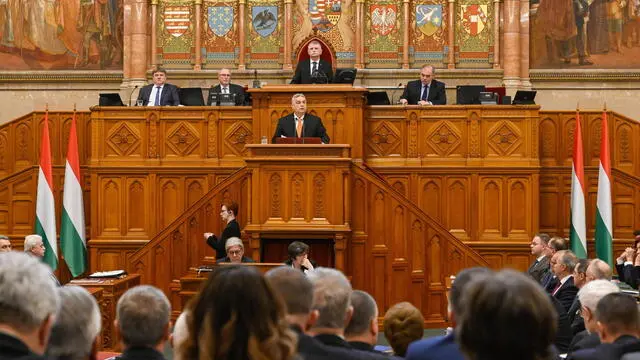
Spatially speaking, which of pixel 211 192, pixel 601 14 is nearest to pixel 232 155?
pixel 211 192

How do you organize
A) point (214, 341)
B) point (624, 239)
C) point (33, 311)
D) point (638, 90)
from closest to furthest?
point (33, 311) < point (214, 341) < point (624, 239) < point (638, 90)

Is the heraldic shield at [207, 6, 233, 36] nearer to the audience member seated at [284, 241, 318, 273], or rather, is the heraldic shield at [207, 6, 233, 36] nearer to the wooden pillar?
the wooden pillar

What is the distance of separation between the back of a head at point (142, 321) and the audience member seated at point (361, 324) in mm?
883

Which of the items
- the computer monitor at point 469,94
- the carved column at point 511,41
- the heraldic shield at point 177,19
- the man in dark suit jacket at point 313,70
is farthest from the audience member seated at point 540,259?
the heraldic shield at point 177,19

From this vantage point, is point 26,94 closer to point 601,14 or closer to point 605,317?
point 601,14

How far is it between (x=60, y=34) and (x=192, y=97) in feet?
16.5

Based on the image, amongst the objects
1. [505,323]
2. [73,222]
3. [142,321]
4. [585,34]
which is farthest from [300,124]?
[505,323]

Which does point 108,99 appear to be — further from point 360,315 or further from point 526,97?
point 360,315

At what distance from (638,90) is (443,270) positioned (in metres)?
6.99

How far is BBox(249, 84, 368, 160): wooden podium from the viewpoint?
1473cm

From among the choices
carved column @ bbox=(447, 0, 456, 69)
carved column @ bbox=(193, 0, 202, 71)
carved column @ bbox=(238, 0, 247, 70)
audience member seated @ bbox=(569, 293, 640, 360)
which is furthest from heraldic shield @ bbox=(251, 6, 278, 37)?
audience member seated @ bbox=(569, 293, 640, 360)

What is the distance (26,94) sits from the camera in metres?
19.6

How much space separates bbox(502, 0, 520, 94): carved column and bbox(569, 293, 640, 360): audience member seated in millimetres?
13939

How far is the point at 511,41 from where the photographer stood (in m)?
18.9
